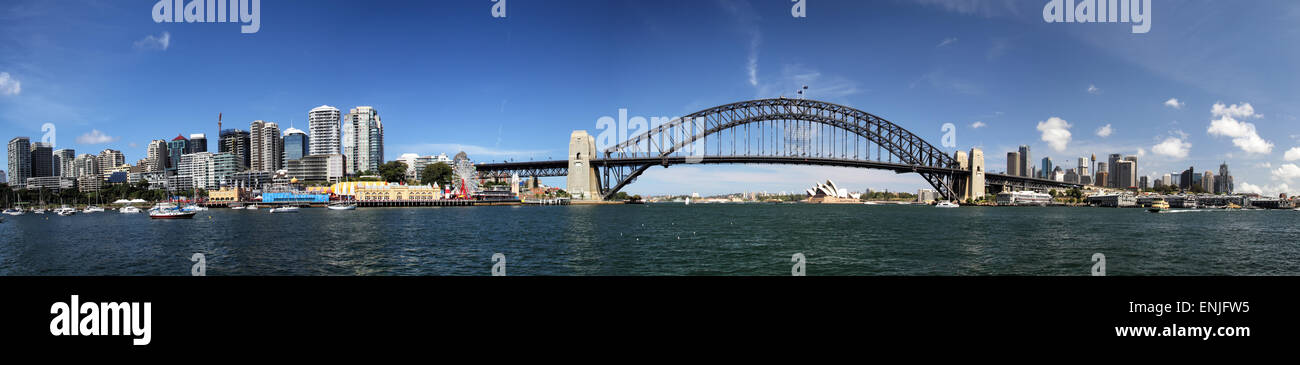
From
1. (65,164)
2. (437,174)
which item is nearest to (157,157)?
(65,164)

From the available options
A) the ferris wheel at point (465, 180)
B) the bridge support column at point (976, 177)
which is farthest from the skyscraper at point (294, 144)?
the bridge support column at point (976, 177)

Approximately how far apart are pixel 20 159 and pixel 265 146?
135760 mm

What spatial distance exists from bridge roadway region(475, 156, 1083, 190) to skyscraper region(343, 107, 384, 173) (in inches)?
2714

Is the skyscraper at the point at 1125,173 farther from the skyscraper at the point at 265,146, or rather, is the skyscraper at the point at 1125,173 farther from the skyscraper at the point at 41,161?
the skyscraper at the point at 265,146

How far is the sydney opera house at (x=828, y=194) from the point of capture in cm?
13288

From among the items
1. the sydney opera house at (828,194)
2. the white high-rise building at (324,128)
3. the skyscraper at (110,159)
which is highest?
the white high-rise building at (324,128)

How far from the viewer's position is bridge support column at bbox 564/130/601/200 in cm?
7738

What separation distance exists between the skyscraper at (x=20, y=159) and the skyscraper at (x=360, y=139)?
109 meters

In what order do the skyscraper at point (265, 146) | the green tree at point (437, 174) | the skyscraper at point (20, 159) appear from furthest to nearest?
1. the skyscraper at point (265, 146)
2. the green tree at point (437, 174)
3. the skyscraper at point (20, 159)

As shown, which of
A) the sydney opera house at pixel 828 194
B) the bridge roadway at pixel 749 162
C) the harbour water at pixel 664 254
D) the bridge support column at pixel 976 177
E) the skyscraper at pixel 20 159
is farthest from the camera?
the sydney opera house at pixel 828 194

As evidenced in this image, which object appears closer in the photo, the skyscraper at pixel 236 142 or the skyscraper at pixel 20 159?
the skyscraper at pixel 20 159
